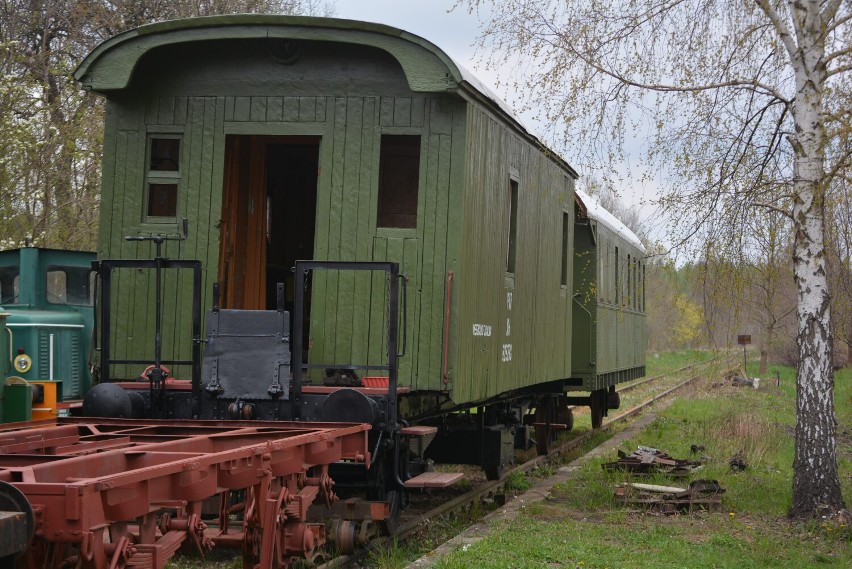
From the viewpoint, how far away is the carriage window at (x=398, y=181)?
8.90 m

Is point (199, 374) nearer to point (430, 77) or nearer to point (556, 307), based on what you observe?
point (430, 77)

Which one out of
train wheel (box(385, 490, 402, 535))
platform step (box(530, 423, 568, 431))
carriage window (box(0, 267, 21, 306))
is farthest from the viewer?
platform step (box(530, 423, 568, 431))

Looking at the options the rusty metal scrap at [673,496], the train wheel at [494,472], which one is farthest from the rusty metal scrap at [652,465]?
the train wheel at [494,472]

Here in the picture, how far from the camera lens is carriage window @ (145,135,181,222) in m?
8.96

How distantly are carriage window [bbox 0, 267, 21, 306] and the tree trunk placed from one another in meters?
7.61

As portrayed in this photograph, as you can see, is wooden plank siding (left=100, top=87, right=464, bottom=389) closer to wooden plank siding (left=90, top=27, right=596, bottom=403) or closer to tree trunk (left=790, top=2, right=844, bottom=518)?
wooden plank siding (left=90, top=27, right=596, bottom=403)

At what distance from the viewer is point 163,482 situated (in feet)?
16.1

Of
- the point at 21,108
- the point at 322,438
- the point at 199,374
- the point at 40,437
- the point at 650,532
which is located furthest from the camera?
the point at 21,108

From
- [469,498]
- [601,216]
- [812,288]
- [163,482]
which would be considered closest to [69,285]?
[469,498]

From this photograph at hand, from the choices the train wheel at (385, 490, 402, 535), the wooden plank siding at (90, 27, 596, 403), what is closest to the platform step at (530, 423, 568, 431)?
the wooden plank siding at (90, 27, 596, 403)

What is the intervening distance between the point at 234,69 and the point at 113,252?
70.6 inches

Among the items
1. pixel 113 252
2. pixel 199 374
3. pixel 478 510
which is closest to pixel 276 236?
pixel 113 252

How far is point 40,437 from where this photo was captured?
19.5ft

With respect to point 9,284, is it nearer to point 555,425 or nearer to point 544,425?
point 544,425
